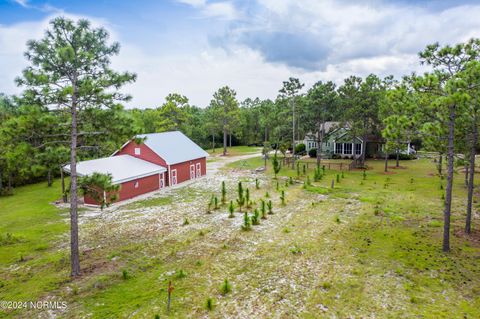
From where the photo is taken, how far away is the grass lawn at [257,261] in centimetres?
972

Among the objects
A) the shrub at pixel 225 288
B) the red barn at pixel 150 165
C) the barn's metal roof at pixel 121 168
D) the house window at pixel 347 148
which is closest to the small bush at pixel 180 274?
the shrub at pixel 225 288

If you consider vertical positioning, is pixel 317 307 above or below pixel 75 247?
below

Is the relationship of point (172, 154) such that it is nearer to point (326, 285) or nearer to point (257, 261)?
point (257, 261)

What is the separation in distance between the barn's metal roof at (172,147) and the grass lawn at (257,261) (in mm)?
8108

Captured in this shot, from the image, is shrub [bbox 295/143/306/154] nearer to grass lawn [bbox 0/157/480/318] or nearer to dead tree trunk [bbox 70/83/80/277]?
grass lawn [bbox 0/157/480/318]

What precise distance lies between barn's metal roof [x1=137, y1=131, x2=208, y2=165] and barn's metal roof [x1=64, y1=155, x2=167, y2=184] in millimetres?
1709

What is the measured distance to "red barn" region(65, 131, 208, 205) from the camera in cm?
2406

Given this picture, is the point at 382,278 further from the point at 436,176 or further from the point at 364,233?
the point at 436,176

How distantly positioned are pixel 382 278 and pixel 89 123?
1227cm

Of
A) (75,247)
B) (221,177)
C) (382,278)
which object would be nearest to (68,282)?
(75,247)

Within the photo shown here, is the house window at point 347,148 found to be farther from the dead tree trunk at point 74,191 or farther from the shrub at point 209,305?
the dead tree trunk at point 74,191

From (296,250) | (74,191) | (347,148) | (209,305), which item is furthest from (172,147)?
(347,148)

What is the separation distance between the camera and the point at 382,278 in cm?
1125

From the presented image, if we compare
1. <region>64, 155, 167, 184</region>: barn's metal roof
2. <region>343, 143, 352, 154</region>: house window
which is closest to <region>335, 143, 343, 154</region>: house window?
<region>343, 143, 352, 154</region>: house window
